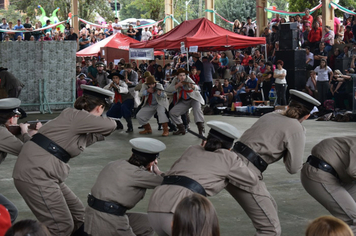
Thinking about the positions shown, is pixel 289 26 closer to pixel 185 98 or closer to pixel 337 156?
pixel 185 98

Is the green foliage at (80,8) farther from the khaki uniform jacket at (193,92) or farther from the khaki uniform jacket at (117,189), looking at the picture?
the khaki uniform jacket at (117,189)

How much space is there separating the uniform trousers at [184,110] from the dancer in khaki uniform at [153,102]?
313 mm

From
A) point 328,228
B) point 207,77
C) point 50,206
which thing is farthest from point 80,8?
point 328,228

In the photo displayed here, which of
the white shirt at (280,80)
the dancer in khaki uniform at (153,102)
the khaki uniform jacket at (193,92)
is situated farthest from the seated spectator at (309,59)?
the dancer in khaki uniform at (153,102)

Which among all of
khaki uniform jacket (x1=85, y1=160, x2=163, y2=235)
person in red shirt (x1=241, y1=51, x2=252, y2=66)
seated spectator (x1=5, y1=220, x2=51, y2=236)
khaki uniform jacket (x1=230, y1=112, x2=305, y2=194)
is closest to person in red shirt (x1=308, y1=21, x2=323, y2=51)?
person in red shirt (x1=241, y1=51, x2=252, y2=66)

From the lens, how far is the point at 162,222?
3912 mm

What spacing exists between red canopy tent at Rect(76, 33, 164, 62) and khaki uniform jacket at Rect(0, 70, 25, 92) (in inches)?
331

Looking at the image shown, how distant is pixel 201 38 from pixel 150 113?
249 inches

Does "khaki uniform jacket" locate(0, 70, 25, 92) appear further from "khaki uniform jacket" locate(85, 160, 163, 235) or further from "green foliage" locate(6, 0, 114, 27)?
"green foliage" locate(6, 0, 114, 27)

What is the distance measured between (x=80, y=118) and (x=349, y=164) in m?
2.39

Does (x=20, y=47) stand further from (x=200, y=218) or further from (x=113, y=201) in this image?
(x=200, y=218)

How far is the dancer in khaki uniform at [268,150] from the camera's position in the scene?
441 centimetres

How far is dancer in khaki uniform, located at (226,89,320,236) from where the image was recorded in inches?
173

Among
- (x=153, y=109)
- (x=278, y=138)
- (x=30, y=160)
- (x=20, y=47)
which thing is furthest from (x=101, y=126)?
(x=20, y=47)
